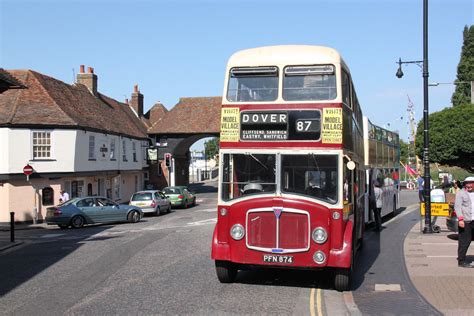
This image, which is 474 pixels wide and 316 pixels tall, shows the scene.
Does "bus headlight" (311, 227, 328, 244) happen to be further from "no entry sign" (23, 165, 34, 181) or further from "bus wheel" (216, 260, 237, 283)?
"no entry sign" (23, 165, 34, 181)

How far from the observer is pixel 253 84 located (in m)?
9.78

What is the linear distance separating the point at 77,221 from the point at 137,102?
3129cm

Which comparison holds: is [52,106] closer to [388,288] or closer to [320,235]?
[320,235]

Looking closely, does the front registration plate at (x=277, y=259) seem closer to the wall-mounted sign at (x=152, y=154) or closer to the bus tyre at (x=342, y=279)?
the bus tyre at (x=342, y=279)

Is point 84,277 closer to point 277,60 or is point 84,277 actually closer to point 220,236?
point 220,236

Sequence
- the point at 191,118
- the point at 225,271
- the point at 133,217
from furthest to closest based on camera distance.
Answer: the point at 191,118
the point at 133,217
the point at 225,271

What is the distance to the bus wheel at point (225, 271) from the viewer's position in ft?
32.8

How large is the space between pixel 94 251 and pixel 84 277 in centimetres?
419

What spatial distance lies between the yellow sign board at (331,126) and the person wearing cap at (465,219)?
364 centimetres

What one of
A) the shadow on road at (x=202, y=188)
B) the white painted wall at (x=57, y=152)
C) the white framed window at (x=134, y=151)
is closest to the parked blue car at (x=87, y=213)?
the white painted wall at (x=57, y=152)

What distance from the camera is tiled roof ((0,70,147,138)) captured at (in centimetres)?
3044

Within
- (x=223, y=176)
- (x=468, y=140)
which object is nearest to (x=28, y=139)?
(x=223, y=176)

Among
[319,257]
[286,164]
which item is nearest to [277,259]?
[319,257]

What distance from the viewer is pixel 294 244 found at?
9188 mm
